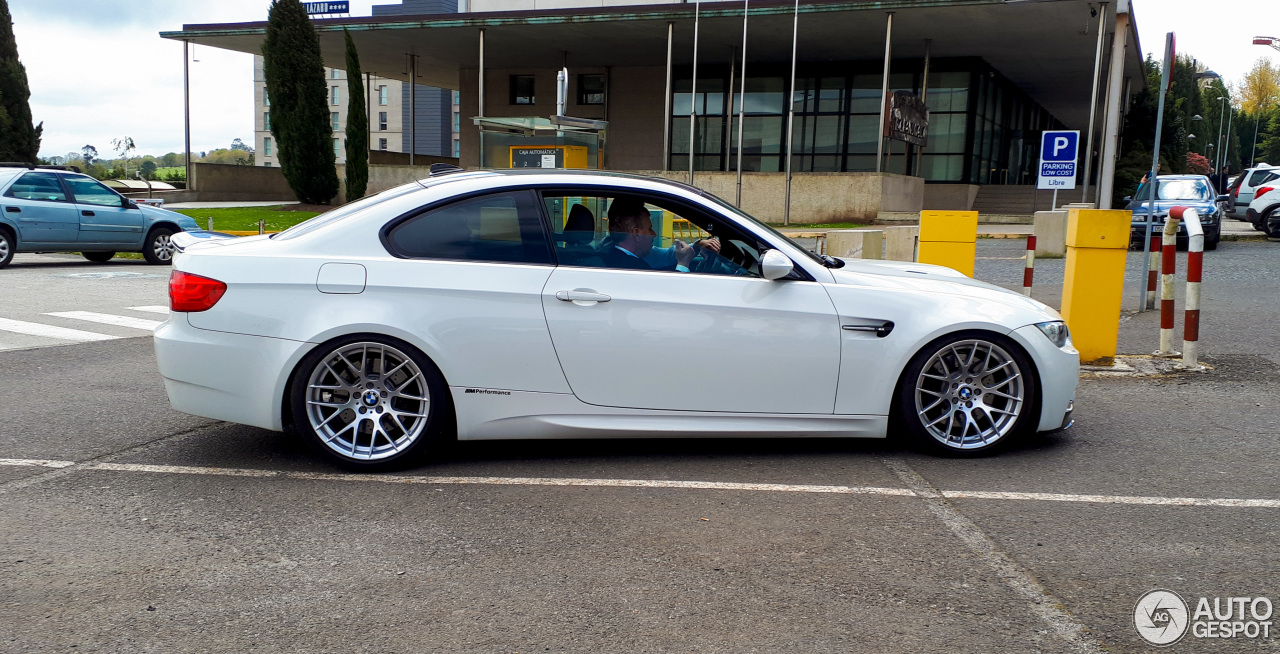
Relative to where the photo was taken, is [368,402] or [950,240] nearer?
[368,402]

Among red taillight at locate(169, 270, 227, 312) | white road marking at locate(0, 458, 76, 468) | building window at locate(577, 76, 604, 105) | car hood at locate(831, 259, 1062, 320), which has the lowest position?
white road marking at locate(0, 458, 76, 468)

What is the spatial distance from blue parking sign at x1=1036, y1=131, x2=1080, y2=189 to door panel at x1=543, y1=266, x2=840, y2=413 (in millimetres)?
14177

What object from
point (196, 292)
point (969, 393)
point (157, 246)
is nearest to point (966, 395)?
point (969, 393)

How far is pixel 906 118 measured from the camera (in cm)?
2928

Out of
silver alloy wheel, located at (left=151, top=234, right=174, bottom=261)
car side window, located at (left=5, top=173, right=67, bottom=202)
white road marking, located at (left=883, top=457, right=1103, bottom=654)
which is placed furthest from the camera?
silver alloy wheel, located at (left=151, top=234, right=174, bottom=261)

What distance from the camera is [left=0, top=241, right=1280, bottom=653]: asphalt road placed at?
312 cm

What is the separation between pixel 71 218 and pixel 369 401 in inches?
576

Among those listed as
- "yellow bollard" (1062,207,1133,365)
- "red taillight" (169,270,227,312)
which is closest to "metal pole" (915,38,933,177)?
"yellow bollard" (1062,207,1133,365)

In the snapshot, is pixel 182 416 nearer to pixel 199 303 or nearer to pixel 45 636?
pixel 199 303

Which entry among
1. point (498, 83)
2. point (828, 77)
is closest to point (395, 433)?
point (828, 77)

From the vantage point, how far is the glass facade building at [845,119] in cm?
3428

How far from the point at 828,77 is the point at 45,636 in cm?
3535

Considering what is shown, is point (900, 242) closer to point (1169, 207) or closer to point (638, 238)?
point (1169, 207)

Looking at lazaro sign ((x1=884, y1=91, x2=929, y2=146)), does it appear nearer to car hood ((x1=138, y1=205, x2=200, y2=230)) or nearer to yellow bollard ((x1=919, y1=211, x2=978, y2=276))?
yellow bollard ((x1=919, y1=211, x2=978, y2=276))
